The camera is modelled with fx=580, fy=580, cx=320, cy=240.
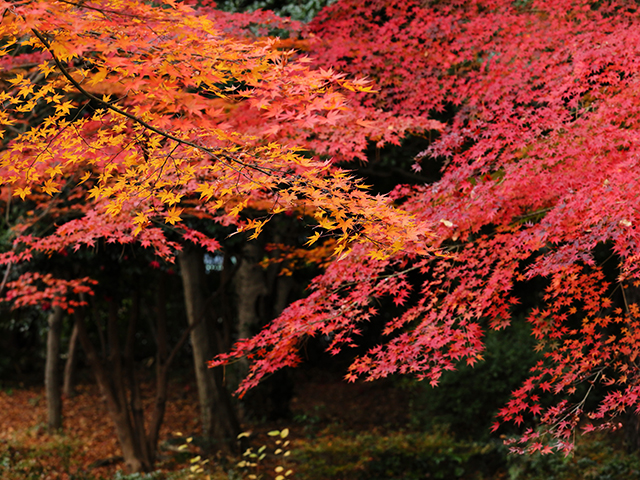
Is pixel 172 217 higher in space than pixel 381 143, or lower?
lower

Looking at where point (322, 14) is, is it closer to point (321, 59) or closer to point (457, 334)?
point (321, 59)

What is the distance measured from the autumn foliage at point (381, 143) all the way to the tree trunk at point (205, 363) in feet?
7.93

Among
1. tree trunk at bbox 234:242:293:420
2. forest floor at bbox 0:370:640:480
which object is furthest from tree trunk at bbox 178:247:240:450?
tree trunk at bbox 234:242:293:420

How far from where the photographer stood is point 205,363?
8.95 metres

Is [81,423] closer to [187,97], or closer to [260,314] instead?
[260,314]

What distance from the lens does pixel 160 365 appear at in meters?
8.45

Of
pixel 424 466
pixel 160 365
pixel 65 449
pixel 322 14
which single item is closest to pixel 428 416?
pixel 424 466

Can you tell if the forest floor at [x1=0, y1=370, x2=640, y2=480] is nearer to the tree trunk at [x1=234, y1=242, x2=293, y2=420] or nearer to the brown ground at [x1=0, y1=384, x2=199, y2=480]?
the brown ground at [x1=0, y1=384, x2=199, y2=480]

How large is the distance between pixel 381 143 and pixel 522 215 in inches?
49.4

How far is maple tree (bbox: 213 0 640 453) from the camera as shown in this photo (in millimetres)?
3729

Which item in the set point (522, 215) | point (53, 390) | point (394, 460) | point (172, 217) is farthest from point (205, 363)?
point (172, 217)

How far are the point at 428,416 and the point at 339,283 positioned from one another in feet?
19.4

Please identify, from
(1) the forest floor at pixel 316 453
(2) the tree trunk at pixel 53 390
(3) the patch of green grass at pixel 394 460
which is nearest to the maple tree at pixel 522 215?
(1) the forest floor at pixel 316 453

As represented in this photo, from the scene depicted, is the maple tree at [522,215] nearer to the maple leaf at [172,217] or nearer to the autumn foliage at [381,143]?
the autumn foliage at [381,143]
